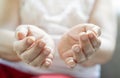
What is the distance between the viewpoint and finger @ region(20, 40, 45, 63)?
584 millimetres

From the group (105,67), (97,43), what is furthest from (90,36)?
(105,67)

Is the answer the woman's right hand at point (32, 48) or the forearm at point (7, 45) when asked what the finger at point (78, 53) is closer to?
the woman's right hand at point (32, 48)

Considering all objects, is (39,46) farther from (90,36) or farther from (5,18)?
(5,18)

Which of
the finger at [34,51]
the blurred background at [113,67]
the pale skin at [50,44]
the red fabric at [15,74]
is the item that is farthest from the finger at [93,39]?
the blurred background at [113,67]

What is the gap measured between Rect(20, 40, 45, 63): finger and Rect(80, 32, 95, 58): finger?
9cm

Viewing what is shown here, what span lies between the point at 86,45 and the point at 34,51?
118 millimetres

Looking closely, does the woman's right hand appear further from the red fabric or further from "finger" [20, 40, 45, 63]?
the red fabric

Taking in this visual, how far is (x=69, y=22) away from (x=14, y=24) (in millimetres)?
178

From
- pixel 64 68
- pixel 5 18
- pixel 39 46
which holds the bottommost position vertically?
pixel 39 46

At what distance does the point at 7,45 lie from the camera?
2.81 ft

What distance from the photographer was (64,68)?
0.89 metres

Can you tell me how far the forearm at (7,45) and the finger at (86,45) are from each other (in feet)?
1.02

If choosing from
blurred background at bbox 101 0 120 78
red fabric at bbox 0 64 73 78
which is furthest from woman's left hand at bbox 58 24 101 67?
blurred background at bbox 101 0 120 78

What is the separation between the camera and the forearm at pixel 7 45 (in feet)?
2.80
